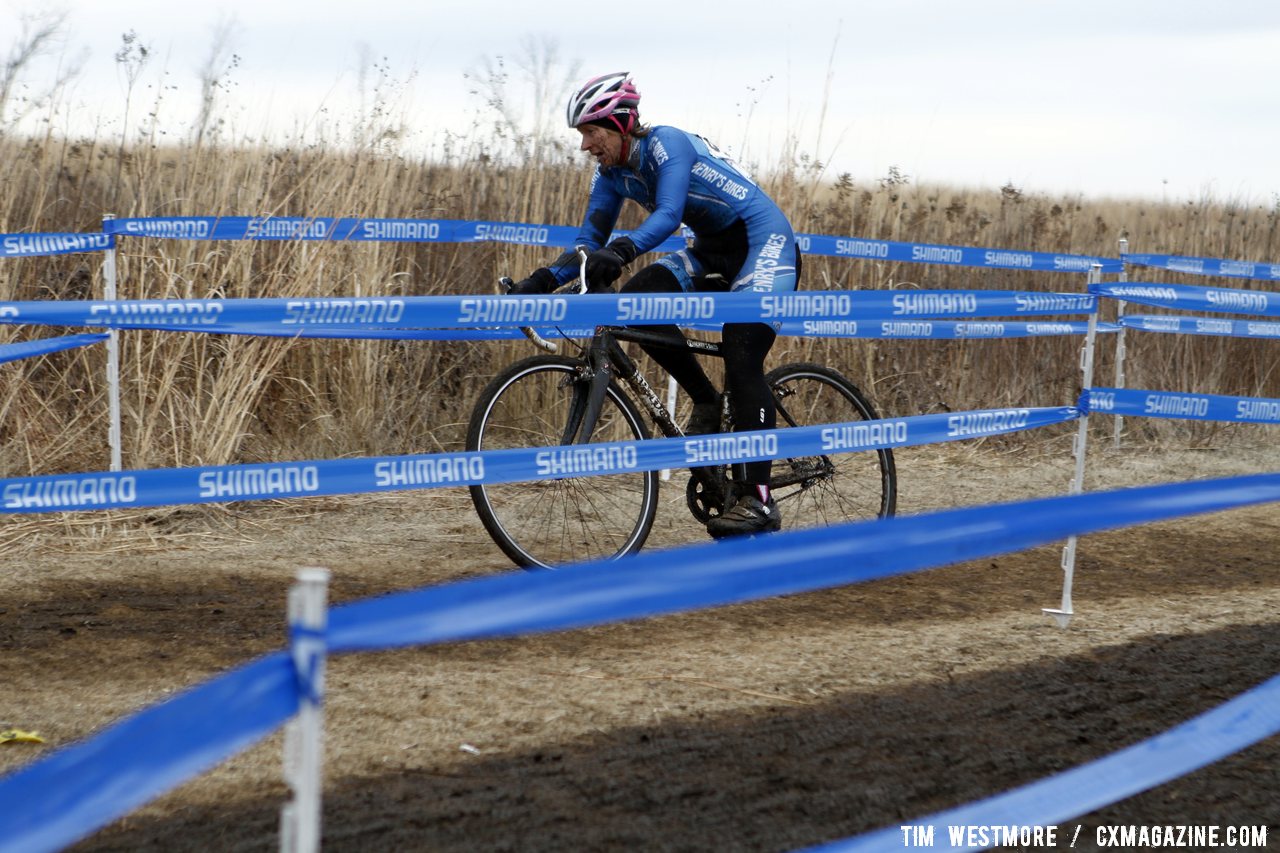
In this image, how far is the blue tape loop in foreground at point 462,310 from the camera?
4.19m

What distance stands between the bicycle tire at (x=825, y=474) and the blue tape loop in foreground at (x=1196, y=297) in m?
1.34

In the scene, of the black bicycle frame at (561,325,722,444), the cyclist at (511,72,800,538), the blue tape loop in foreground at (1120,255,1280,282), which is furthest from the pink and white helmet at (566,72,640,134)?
the blue tape loop in foreground at (1120,255,1280,282)

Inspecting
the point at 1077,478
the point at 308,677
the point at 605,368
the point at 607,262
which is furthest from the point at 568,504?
the point at 308,677

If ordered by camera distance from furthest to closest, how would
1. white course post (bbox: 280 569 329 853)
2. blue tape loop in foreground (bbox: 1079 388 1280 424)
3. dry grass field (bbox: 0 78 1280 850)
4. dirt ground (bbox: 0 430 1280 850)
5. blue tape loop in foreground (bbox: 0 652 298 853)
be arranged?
1. blue tape loop in foreground (bbox: 1079 388 1280 424)
2. dry grass field (bbox: 0 78 1280 850)
3. dirt ground (bbox: 0 430 1280 850)
4. white course post (bbox: 280 569 329 853)
5. blue tape loop in foreground (bbox: 0 652 298 853)

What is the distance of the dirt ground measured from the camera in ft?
11.5

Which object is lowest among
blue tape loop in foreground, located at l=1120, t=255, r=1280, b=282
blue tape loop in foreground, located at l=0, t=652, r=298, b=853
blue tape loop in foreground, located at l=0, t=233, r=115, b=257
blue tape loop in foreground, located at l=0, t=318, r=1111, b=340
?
blue tape loop in foreground, located at l=0, t=652, r=298, b=853

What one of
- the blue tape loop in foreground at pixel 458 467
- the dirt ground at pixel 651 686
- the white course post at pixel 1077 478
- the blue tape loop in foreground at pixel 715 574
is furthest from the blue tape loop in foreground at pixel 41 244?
the blue tape loop in foreground at pixel 715 574

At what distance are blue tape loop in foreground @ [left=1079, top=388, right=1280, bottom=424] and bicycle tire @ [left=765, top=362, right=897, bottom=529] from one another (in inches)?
52.3

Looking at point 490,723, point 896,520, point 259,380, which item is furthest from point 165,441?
point 896,520

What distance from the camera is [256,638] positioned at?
524cm

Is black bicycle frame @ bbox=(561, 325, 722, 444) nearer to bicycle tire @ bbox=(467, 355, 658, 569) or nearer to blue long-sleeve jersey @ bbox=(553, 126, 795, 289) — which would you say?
bicycle tire @ bbox=(467, 355, 658, 569)

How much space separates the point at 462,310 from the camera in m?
4.48

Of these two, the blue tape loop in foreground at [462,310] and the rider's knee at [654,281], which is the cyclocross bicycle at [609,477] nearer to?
the rider's knee at [654,281]

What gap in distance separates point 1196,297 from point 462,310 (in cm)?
444
